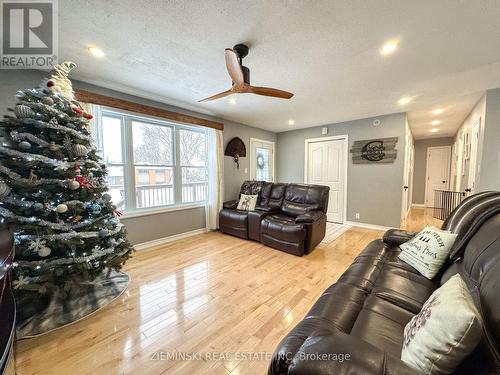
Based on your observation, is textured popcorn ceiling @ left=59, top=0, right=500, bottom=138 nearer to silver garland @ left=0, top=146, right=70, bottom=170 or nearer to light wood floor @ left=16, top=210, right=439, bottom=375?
silver garland @ left=0, top=146, right=70, bottom=170

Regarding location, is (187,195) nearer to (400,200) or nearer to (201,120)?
(201,120)

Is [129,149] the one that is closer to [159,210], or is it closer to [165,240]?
[159,210]

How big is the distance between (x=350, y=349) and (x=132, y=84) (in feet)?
11.7

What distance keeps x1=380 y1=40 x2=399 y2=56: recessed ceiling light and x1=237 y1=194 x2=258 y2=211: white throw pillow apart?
2819 mm

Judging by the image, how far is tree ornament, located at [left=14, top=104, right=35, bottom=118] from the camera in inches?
63.2

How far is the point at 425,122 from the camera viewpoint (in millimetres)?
4855

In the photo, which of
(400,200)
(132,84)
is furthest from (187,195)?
(400,200)

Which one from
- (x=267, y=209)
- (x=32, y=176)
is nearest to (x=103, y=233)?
(x=32, y=176)

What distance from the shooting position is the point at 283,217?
353 cm

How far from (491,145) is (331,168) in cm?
258

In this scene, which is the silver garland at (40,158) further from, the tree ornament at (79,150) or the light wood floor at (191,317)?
the light wood floor at (191,317)

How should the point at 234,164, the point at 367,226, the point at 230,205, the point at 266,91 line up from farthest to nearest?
the point at 234,164 < the point at 367,226 < the point at 230,205 < the point at 266,91

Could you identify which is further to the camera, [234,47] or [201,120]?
[201,120]

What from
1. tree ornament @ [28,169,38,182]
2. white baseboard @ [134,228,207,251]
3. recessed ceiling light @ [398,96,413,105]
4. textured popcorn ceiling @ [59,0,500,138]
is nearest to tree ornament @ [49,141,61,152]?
tree ornament @ [28,169,38,182]
